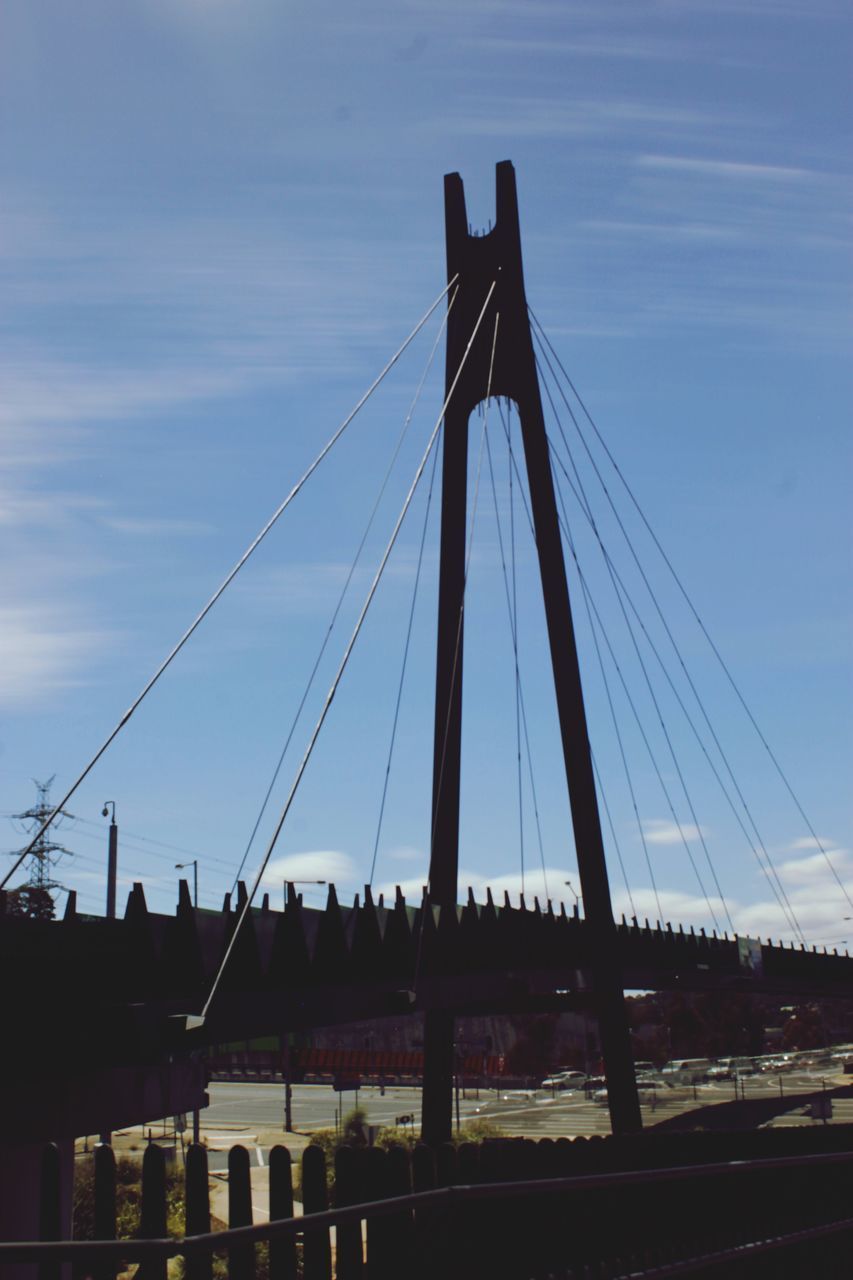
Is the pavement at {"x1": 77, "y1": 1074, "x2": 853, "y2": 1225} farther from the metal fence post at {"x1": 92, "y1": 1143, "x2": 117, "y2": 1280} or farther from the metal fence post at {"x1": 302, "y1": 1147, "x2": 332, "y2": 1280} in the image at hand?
the metal fence post at {"x1": 92, "y1": 1143, "x2": 117, "y2": 1280}

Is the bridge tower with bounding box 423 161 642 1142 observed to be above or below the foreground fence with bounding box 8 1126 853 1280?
above

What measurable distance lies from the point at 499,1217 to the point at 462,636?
28146 millimetres

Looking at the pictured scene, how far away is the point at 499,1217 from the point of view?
8.50 meters

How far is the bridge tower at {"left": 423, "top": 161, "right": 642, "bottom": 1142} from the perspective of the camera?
35031mm

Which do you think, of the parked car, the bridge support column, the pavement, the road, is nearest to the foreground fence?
the bridge support column

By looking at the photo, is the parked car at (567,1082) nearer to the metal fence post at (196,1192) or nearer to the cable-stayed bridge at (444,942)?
the cable-stayed bridge at (444,942)

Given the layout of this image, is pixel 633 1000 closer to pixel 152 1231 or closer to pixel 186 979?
pixel 186 979

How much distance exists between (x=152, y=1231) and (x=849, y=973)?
72818mm

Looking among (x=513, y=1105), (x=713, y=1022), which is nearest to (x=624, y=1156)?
(x=513, y=1105)

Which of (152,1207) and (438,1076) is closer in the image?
(152,1207)

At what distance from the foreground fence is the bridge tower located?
2221cm

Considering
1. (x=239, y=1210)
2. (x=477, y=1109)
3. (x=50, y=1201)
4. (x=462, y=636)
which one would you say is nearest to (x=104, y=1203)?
(x=50, y=1201)

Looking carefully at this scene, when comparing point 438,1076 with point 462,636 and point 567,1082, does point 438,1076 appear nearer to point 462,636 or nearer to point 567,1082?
point 462,636

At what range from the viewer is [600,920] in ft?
120
